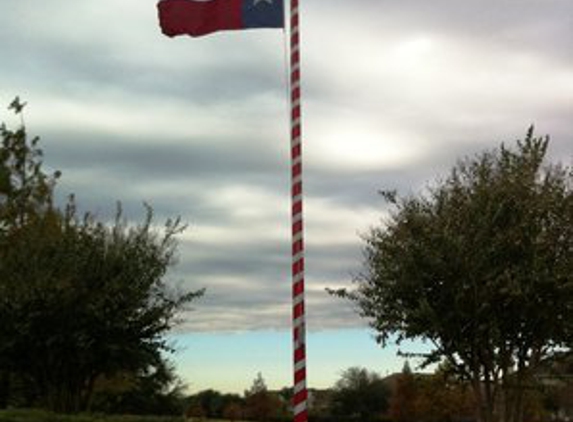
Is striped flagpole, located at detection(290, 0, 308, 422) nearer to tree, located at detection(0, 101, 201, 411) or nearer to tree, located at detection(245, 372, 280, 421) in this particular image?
tree, located at detection(0, 101, 201, 411)

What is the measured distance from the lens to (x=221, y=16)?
44.9 ft

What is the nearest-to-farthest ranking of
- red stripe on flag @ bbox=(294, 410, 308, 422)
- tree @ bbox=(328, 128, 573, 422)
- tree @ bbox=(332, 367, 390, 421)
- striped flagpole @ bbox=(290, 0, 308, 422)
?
red stripe on flag @ bbox=(294, 410, 308, 422) < striped flagpole @ bbox=(290, 0, 308, 422) < tree @ bbox=(328, 128, 573, 422) < tree @ bbox=(332, 367, 390, 421)

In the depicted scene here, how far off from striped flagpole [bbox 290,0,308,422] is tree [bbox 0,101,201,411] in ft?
43.2

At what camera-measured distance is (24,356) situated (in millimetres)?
25938

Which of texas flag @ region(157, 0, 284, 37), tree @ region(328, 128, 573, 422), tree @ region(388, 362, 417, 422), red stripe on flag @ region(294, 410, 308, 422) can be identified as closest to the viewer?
red stripe on flag @ region(294, 410, 308, 422)

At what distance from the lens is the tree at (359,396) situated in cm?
8869

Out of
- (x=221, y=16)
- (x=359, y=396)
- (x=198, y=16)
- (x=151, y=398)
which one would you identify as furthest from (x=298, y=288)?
(x=359, y=396)

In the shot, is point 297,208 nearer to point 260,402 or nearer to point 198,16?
point 198,16

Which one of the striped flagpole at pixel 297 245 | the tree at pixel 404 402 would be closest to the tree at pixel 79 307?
the striped flagpole at pixel 297 245

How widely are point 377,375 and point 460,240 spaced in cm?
8339

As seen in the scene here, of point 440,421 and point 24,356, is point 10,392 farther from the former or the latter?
point 440,421

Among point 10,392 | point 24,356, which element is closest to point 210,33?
point 24,356

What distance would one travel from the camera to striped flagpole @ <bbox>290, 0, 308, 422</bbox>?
12.0 meters

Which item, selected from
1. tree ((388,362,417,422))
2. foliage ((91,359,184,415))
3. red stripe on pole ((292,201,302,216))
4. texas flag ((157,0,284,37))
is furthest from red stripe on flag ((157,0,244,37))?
tree ((388,362,417,422))
